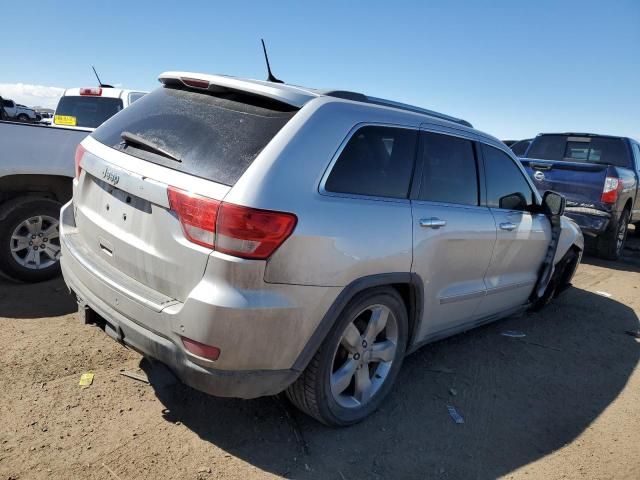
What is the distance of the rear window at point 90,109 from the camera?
6.62m

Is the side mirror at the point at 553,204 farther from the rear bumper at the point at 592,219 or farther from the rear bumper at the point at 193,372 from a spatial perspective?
the rear bumper at the point at 592,219

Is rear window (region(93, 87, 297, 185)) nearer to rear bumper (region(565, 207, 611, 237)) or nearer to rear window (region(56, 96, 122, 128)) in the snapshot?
rear window (region(56, 96, 122, 128))

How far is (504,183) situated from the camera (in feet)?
13.1

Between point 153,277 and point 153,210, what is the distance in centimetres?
33

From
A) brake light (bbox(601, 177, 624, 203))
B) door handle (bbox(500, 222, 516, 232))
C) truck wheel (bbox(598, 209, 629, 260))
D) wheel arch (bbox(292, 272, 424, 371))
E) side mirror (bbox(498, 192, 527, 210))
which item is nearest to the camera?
wheel arch (bbox(292, 272, 424, 371))

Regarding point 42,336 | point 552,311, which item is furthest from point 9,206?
point 552,311

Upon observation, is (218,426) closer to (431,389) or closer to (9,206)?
(431,389)

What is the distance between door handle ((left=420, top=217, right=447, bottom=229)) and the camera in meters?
2.95

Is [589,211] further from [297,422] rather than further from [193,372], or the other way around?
[193,372]

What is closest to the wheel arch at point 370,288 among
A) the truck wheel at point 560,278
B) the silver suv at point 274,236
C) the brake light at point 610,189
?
the silver suv at point 274,236

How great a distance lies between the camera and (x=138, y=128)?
285 centimetres

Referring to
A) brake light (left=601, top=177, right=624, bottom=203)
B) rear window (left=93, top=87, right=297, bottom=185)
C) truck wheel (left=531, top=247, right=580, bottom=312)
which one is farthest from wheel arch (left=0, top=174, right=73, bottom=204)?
brake light (left=601, top=177, right=624, bottom=203)

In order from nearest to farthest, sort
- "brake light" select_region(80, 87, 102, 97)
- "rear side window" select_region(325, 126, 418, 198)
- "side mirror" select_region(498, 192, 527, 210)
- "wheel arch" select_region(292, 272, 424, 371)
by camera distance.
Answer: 1. "wheel arch" select_region(292, 272, 424, 371)
2. "rear side window" select_region(325, 126, 418, 198)
3. "side mirror" select_region(498, 192, 527, 210)
4. "brake light" select_region(80, 87, 102, 97)

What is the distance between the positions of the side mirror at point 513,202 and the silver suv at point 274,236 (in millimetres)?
568
